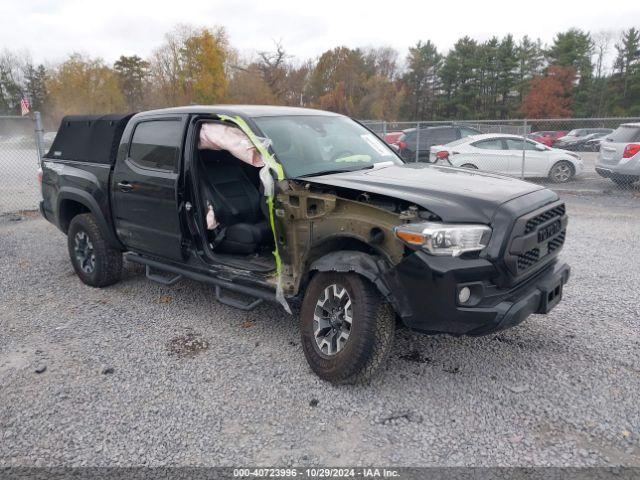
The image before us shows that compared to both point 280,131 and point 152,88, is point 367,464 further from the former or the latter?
point 152,88

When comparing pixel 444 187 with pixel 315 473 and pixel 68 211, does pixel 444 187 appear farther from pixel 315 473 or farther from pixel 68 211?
pixel 68 211

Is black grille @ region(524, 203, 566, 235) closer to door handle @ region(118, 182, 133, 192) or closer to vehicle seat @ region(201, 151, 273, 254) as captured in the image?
vehicle seat @ region(201, 151, 273, 254)

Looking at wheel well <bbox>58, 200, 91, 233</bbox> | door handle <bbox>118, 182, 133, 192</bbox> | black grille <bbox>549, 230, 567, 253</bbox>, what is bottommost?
wheel well <bbox>58, 200, 91, 233</bbox>

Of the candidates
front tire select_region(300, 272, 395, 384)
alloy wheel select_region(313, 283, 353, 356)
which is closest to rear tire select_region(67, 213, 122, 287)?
front tire select_region(300, 272, 395, 384)

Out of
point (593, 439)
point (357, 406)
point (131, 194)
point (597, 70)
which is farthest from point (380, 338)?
point (597, 70)

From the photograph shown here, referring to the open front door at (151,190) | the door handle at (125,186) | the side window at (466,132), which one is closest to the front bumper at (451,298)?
the open front door at (151,190)

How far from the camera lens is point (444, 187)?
3314mm

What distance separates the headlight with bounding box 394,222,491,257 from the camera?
2.87 m

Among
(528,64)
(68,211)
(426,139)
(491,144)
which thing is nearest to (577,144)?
(426,139)

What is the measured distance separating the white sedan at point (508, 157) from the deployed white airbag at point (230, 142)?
945 cm

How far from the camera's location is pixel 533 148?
13.3 metres

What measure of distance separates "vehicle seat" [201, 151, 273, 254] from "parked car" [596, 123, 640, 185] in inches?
395

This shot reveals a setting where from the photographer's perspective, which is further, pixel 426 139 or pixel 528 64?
pixel 528 64

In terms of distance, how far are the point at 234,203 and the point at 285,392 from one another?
2020 mm
